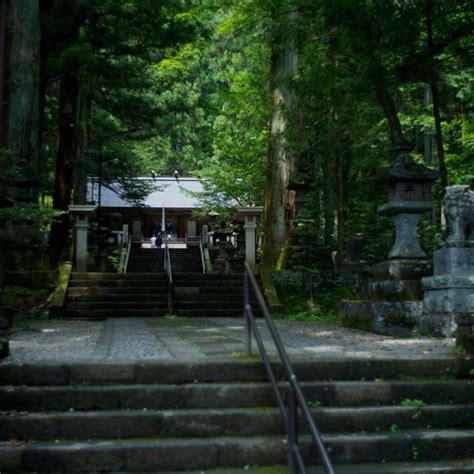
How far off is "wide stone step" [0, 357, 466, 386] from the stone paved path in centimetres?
22

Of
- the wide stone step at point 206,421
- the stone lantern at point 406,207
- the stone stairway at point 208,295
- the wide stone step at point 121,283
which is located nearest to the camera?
the wide stone step at point 206,421

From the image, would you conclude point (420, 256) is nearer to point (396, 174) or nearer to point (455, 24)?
point (396, 174)

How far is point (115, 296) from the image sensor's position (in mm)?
12461

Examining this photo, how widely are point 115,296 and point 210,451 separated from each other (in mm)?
8819

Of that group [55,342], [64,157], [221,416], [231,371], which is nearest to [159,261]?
[64,157]

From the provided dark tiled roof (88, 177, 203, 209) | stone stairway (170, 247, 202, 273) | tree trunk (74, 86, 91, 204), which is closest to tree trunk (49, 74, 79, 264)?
tree trunk (74, 86, 91, 204)

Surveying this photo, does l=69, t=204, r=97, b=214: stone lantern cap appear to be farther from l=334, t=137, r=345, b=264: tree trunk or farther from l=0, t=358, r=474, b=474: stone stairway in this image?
l=0, t=358, r=474, b=474: stone stairway

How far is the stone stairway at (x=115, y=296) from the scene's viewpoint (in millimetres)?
11758

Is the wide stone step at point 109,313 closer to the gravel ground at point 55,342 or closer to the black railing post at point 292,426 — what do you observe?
the gravel ground at point 55,342

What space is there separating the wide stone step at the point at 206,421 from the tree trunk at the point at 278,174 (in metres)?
9.65

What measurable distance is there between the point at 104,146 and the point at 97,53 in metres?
10.0

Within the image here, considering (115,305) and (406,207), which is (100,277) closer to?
(115,305)

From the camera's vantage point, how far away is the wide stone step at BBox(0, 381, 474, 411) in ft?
14.4

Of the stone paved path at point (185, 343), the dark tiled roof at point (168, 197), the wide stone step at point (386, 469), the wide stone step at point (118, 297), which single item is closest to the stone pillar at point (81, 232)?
the wide stone step at point (118, 297)
